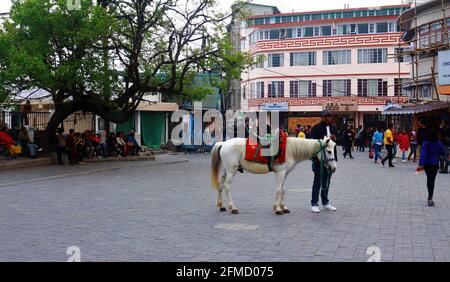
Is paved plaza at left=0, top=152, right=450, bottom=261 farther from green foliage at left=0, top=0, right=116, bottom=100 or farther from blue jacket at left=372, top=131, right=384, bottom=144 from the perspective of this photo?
blue jacket at left=372, top=131, right=384, bottom=144

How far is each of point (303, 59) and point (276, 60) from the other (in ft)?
8.99

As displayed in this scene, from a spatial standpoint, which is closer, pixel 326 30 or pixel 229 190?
pixel 229 190

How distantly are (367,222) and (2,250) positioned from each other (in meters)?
5.66

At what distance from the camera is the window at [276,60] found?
5288cm

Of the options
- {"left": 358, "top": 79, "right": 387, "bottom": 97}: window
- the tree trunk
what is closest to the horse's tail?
the tree trunk

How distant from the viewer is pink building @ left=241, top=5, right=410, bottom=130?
1951 inches

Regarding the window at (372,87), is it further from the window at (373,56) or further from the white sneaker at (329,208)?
the white sneaker at (329,208)

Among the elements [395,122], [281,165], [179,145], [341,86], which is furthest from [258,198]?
[341,86]

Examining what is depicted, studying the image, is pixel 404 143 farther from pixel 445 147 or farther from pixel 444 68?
pixel 445 147

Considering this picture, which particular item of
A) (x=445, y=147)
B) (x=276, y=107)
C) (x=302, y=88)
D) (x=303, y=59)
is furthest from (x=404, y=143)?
(x=303, y=59)

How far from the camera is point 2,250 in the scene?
694 cm

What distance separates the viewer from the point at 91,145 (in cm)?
2414

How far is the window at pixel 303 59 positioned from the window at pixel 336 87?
2402 mm

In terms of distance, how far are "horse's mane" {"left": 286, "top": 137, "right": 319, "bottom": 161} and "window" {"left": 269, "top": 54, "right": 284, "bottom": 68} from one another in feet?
143
